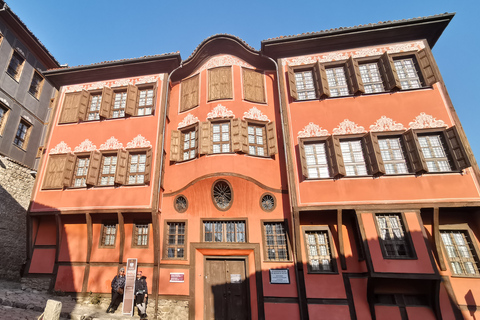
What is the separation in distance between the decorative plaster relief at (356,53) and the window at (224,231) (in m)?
7.67

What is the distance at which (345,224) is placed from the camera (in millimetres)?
9648

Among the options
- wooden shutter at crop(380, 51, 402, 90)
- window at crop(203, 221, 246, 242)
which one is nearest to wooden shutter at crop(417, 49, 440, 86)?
wooden shutter at crop(380, 51, 402, 90)

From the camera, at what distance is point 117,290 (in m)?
9.52

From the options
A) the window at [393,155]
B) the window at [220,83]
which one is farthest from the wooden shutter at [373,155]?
the window at [220,83]

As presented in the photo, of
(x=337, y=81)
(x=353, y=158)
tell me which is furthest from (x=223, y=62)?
(x=353, y=158)

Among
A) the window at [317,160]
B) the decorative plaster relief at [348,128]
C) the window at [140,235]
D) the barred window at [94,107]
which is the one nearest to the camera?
the window at [317,160]

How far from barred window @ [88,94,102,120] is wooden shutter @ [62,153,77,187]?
2.24 meters

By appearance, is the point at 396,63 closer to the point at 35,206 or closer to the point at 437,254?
the point at 437,254

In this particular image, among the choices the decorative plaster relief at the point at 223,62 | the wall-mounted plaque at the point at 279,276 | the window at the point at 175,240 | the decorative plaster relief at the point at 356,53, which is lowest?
the wall-mounted plaque at the point at 279,276

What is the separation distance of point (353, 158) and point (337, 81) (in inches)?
147

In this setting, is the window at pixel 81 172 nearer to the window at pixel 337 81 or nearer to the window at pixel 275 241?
the window at pixel 275 241

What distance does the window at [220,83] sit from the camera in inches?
475

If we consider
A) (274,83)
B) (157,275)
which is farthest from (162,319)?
(274,83)

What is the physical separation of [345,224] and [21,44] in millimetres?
19146
